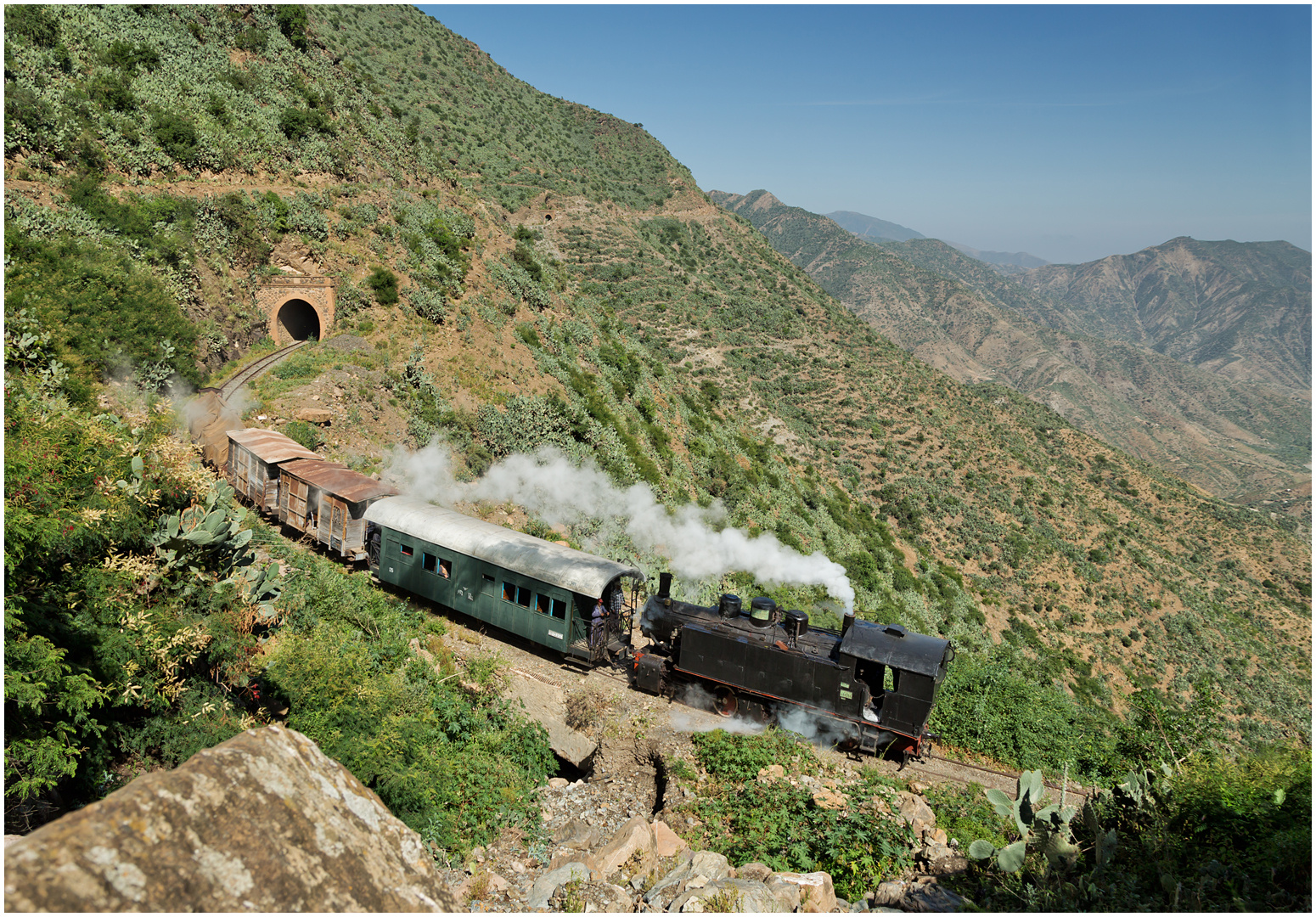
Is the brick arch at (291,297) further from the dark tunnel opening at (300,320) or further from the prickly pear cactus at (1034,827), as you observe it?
the prickly pear cactus at (1034,827)

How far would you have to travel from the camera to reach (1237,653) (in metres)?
45.6

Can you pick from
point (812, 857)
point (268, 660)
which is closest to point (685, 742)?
point (812, 857)

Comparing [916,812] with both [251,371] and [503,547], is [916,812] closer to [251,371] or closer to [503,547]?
[503,547]

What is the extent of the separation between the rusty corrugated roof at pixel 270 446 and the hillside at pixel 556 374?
5.07 ft

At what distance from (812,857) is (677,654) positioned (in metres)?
5.65

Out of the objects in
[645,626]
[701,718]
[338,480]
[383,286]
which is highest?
[383,286]

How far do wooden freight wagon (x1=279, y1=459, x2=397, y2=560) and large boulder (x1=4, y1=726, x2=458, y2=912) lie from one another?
13865mm

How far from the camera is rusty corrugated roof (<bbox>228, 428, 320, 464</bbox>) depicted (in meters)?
20.0

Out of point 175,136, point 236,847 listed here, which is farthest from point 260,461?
point 175,136

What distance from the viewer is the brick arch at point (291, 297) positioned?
1143 inches

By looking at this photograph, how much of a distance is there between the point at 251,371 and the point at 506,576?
17523mm

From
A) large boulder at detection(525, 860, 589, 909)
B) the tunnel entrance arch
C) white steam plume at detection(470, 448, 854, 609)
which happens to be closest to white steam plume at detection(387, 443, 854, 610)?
white steam plume at detection(470, 448, 854, 609)

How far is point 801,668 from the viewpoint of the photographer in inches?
585

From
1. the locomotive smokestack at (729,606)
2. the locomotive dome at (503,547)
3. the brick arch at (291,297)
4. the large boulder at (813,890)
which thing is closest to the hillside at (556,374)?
the brick arch at (291,297)
